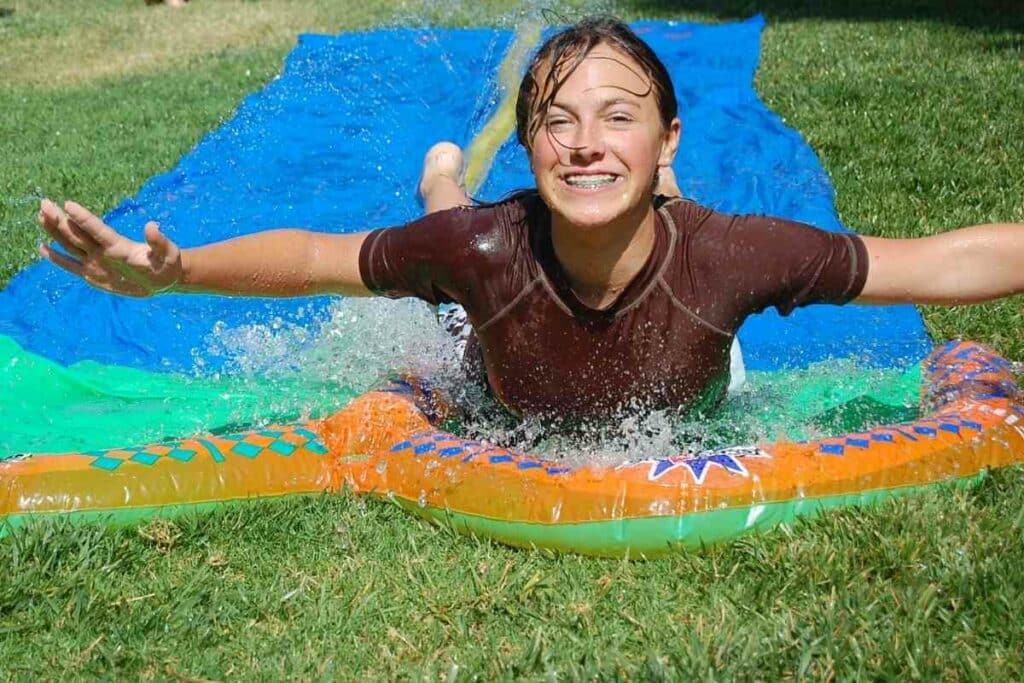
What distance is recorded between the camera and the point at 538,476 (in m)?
2.85

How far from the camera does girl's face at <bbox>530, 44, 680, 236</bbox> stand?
2812mm

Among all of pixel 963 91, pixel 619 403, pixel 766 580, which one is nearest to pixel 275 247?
pixel 619 403

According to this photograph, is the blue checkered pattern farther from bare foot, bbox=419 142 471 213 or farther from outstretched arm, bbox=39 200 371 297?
bare foot, bbox=419 142 471 213

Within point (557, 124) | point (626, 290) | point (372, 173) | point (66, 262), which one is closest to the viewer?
point (66, 262)

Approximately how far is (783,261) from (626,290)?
0.40 m

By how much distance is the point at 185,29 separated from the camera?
11094 mm

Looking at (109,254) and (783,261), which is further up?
(109,254)

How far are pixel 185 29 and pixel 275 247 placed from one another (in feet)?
29.4

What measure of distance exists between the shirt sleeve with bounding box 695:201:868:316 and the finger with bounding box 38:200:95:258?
58.7 inches

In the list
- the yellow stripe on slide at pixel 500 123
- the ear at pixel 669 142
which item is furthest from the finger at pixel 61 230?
the yellow stripe on slide at pixel 500 123

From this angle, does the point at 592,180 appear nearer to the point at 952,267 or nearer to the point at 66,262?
the point at 952,267

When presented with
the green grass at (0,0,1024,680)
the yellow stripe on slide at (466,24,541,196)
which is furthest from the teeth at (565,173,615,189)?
the yellow stripe on slide at (466,24,541,196)

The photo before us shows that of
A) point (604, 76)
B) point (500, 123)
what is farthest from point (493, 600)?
point (500, 123)

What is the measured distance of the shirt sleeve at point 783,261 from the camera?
9.49 feet
